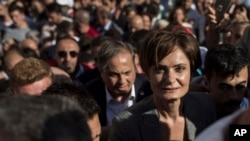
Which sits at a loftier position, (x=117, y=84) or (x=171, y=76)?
(x=171, y=76)

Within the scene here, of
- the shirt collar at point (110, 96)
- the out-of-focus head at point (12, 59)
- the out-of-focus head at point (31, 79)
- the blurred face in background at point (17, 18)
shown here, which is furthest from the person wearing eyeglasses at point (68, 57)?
the blurred face in background at point (17, 18)

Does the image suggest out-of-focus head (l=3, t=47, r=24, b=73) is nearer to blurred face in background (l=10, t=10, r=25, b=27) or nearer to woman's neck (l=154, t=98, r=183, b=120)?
woman's neck (l=154, t=98, r=183, b=120)

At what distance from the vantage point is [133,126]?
281 cm

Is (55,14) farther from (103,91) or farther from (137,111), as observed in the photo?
(137,111)

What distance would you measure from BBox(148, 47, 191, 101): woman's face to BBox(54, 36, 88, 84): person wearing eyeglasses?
3424 millimetres

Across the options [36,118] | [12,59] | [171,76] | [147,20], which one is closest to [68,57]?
[12,59]

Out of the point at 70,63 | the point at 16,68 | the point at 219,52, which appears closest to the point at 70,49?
the point at 70,63

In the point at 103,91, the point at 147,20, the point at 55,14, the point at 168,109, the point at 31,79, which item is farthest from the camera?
the point at 55,14

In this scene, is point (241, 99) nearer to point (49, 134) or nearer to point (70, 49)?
point (49, 134)

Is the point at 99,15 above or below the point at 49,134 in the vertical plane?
below

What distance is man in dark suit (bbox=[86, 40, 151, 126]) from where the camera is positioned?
4484 mm

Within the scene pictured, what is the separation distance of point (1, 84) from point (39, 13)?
32.8 ft

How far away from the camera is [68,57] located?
6.66 metres

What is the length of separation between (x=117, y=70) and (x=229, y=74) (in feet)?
4.63
